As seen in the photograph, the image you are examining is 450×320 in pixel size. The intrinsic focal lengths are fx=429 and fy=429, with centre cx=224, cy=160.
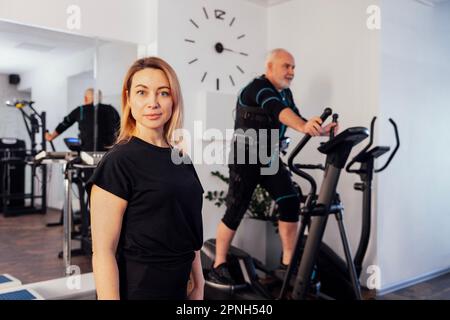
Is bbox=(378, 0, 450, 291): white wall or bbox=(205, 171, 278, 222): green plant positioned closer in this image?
bbox=(378, 0, 450, 291): white wall

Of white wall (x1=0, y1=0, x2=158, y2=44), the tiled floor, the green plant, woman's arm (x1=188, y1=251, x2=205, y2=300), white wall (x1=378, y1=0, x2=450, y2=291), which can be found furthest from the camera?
the green plant

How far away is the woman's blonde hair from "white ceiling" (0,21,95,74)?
216 centimetres

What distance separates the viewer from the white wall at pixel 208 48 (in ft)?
11.3

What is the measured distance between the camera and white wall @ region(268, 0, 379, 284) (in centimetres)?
321

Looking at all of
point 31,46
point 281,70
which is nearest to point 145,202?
point 281,70

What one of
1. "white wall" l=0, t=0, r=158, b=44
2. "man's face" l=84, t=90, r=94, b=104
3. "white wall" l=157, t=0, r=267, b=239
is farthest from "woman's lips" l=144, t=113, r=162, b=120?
"man's face" l=84, t=90, r=94, b=104

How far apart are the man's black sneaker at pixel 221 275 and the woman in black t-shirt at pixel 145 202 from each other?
5.32ft

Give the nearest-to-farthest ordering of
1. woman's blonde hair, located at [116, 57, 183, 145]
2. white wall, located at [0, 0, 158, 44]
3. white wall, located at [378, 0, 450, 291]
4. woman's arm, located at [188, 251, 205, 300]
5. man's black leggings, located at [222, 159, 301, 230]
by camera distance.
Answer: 1. woman's blonde hair, located at [116, 57, 183, 145]
2. woman's arm, located at [188, 251, 205, 300]
3. man's black leggings, located at [222, 159, 301, 230]
4. white wall, located at [0, 0, 158, 44]
5. white wall, located at [378, 0, 450, 291]

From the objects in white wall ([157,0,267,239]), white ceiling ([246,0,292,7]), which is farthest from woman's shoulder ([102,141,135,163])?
white ceiling ([246,0,292,7])

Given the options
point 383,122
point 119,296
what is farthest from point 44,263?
point 383,122

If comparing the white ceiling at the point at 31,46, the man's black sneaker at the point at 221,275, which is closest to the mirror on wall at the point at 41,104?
the white ceiling at the point at 31,46

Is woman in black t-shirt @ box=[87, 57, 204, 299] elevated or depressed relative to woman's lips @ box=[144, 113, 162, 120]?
depressed

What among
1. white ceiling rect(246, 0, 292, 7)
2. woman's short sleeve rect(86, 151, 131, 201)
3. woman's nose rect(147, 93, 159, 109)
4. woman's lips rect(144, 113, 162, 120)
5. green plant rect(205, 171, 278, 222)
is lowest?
green plant rect(205, 171, 278, 222)

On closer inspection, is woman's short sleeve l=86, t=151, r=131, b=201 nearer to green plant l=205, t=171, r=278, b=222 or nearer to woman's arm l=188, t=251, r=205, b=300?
woman's arm l=188, t=251, r=205, b=300
